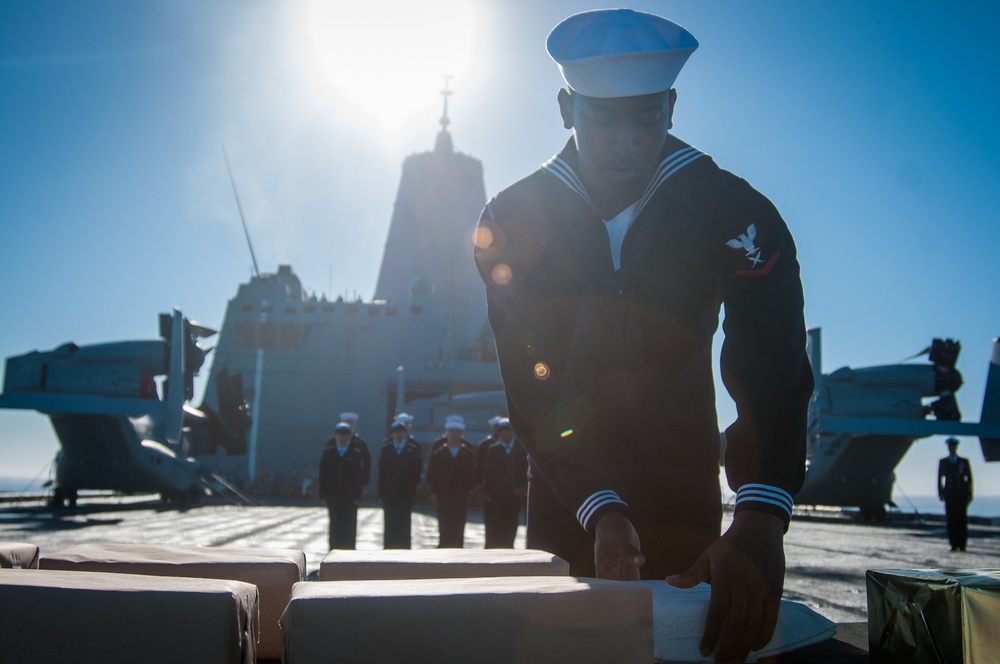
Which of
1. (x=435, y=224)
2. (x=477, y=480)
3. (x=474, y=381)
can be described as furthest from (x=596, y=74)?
(x=435, y=224)

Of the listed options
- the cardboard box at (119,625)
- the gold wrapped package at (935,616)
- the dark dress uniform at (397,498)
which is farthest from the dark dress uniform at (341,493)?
the cardboard box at (119,625)

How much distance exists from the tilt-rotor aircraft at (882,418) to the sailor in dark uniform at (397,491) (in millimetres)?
14075

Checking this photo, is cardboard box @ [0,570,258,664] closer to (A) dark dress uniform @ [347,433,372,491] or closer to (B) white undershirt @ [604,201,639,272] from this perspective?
(B) white undershirt @ [604,201,639,272]

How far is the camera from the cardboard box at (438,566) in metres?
1.18

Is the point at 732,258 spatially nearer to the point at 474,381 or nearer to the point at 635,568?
the point at 635,568

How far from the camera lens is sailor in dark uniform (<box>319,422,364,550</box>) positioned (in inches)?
377

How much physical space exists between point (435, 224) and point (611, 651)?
38028 millimetres

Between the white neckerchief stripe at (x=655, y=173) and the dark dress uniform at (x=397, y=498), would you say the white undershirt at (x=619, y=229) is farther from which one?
the dark dress uniform at (x=397, y=498)

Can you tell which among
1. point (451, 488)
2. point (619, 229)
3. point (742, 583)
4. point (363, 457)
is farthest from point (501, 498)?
point (742, 583)

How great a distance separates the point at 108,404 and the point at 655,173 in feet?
62.5

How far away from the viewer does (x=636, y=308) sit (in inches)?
61.6

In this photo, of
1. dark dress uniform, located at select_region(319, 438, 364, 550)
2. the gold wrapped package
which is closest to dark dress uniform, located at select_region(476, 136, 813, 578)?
the gold wrapped package

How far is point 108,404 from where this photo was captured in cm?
1791

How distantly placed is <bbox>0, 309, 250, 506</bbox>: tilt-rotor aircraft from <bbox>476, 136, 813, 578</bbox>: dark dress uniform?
57.7 ft
